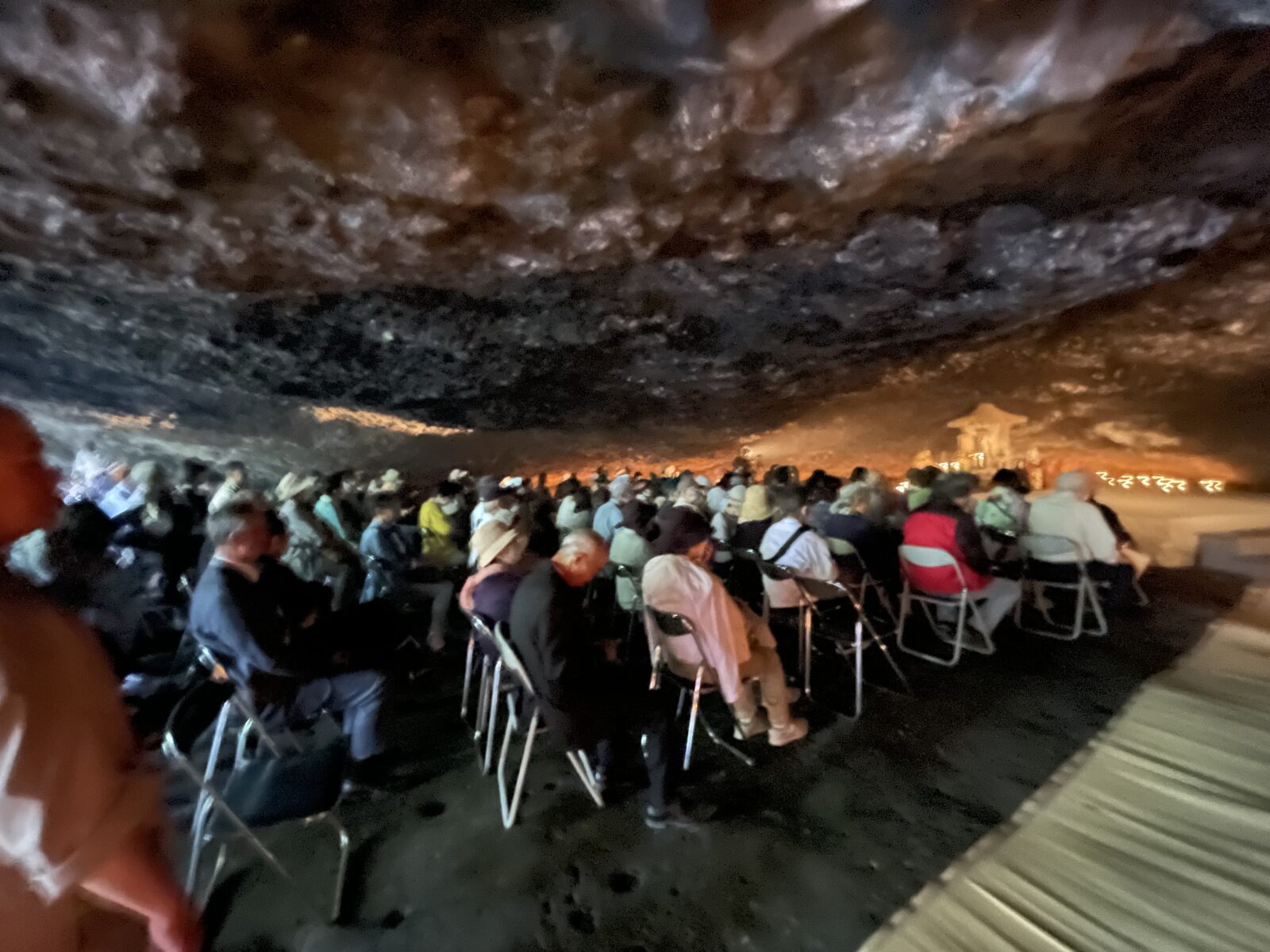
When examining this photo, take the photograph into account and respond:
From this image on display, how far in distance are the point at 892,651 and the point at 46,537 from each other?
15.9ft

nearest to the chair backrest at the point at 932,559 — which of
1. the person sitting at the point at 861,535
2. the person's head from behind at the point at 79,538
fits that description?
the person sitting at the point at 861,535

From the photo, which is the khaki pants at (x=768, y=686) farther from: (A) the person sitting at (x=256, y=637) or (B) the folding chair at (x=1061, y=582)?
(B) the folding chair at (x=1061, y=582)

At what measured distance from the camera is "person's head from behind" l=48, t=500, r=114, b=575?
3189 mm

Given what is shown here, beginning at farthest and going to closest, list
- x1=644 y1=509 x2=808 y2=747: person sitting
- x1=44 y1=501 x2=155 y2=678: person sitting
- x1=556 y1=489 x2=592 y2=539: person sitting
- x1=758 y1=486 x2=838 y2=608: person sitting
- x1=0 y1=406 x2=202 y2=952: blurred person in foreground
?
x1=556 y1=489 x2=592 y2=539: person sitting < x1=758 y1=486 x2=838 y2=608: person sitting < x1=44 y1=501 x2=155 y2=678: person sitting < x1=644 y1=509 x2=808 y2=747: person sitting < x1=0 y1=406 x2=202 y2=952: blurred person in foreground

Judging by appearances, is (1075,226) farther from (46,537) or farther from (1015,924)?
(46,537)

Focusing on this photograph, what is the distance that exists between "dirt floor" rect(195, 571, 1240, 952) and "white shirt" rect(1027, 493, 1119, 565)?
1106 mm

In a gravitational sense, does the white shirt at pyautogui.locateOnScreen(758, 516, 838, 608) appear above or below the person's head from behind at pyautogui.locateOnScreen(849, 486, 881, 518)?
below

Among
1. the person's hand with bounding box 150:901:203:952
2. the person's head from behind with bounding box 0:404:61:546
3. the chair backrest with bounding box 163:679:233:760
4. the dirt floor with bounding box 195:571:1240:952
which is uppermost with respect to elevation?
the person's head from behind with bounding box 0:404:61:546

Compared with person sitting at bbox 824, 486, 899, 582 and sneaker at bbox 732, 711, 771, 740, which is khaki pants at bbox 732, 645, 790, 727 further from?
person sitting at bbox 824, 486, 899, 582

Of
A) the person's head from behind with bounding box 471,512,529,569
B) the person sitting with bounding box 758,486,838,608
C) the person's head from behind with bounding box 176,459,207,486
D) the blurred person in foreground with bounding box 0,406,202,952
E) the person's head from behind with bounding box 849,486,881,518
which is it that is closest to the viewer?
the blurred person in foreground with bounding box 0,406,202,952

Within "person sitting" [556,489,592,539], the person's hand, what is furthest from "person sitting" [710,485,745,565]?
the person's hand

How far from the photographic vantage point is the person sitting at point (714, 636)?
8.82 feet

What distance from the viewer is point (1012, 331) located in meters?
6.04

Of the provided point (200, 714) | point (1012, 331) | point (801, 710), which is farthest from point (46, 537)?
point (1012, 331)
